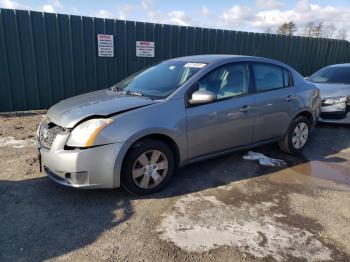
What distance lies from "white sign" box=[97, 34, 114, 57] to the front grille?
503cm

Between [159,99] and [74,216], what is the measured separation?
1.63 meters

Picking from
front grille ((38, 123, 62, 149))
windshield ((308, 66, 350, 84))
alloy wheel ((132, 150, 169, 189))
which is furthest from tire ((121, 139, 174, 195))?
windshield ((308, 66, 350, 84))

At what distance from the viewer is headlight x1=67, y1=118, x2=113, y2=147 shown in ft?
10.7

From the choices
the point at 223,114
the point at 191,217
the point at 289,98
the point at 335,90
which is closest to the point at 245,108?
the point at 223,114

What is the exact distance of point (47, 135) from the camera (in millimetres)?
3605

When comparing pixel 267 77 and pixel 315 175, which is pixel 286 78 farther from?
pixel 315 175

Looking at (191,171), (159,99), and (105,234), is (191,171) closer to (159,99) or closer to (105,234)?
(159,99)

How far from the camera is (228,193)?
12.9ft

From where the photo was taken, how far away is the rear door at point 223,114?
394cm

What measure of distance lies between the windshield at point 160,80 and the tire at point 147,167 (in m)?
0.68

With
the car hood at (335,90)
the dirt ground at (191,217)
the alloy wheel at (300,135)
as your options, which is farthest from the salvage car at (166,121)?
the car hood at (335,90)

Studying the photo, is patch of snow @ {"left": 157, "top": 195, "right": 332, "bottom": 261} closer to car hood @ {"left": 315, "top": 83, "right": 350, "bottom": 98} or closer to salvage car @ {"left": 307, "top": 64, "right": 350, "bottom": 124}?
salvage car @ {"left": 307, "top": 64, "right": 350, "bottom": 124}

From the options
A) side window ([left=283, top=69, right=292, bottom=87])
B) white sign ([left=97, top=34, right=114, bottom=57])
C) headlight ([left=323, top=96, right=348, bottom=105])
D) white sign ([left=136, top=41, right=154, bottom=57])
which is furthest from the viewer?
white sign ([left=136, top=41, right=154, bottom=57])

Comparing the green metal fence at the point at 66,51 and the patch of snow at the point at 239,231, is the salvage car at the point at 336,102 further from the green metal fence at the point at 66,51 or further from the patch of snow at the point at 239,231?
the green metal fence at the point at 66,51
